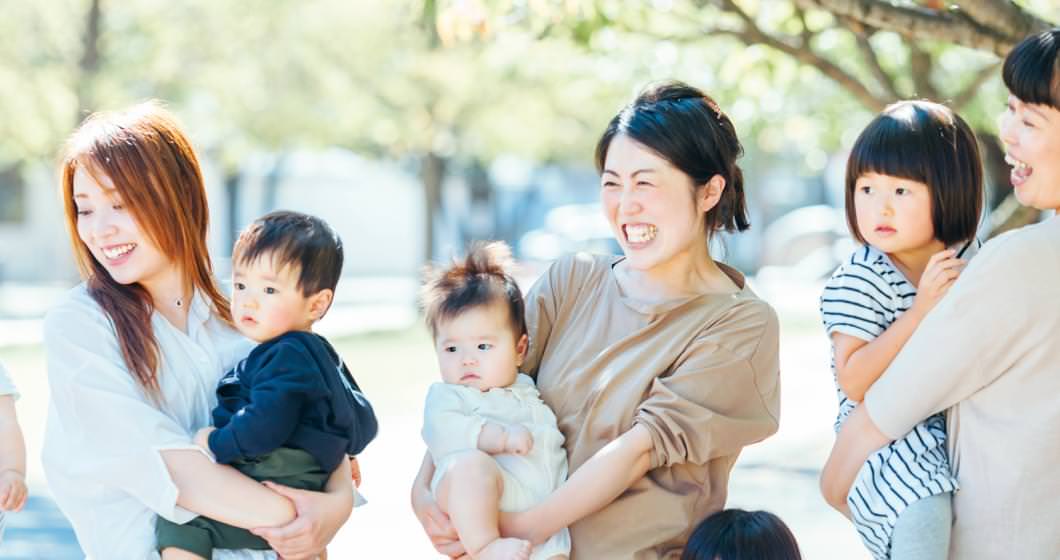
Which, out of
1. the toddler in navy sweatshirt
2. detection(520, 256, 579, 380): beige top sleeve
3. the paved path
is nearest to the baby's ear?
the toddler in navy sweatshirt

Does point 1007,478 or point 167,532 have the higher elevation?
point 1007,478

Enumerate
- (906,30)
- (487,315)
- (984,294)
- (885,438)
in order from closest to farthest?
(984,294) → (885,438) → (487,315) → (906,30)

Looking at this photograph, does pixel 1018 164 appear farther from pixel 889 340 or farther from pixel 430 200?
pixel 430 200

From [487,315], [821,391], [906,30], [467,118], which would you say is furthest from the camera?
[467,118]

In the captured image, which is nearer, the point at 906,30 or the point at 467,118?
the point at 906,30

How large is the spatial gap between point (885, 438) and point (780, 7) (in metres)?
6.65

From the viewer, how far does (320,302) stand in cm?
350

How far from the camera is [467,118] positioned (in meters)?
22.8

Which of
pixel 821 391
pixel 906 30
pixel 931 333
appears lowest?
pixel 821 391

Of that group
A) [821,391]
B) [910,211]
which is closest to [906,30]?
[910,211]

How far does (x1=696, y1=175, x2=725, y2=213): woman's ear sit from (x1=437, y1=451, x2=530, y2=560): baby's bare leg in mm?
862

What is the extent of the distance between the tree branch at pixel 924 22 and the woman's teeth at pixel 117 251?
3.24 metres

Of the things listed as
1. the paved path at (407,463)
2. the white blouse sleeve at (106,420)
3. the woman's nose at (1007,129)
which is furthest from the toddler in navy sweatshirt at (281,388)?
the paved path at (407,463)

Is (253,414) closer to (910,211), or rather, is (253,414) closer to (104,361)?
(104,361)
